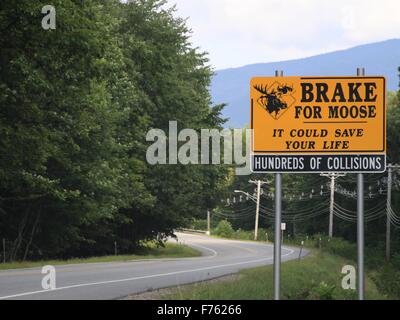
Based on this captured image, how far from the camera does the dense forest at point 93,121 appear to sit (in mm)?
23547

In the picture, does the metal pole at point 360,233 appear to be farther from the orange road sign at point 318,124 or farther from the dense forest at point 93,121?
the dense forest at point 93,121

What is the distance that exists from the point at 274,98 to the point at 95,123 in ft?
72.1

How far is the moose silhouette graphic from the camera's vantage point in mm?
9961

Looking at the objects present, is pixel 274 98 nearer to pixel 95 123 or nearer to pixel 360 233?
pixel 360 233

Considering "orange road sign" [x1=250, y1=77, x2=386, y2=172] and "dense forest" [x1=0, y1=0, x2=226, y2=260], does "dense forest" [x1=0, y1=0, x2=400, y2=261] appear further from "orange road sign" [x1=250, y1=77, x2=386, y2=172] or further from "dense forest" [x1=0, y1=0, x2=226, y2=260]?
"orange road sign" [x1=250, y1=77, x2=386, y2=172]

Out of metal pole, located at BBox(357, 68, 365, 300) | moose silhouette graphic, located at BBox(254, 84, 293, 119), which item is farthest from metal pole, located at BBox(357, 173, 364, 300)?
moose silhouette graphic, located at BBox(254, 84, 293, 119)

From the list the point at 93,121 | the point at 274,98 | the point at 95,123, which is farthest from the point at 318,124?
the point at 95,123

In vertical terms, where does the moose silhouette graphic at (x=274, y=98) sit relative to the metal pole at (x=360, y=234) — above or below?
above

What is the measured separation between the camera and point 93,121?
100 ft

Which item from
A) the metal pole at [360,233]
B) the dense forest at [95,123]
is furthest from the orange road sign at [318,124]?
the dense forest at [95,123]

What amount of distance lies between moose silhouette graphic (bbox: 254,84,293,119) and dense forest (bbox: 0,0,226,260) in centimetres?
1295

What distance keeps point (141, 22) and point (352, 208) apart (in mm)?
46284
